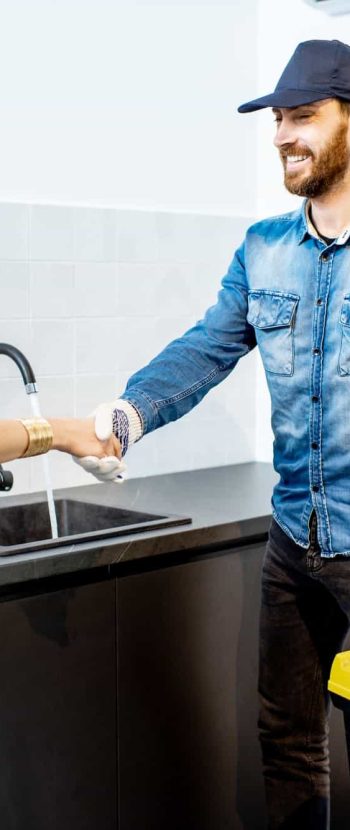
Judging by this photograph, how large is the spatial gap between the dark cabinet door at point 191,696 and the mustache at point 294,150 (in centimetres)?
86

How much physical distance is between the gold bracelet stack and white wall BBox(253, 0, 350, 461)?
4.95 feet

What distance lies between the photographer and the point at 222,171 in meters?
3.30

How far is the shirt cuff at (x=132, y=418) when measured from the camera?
2.16 metres

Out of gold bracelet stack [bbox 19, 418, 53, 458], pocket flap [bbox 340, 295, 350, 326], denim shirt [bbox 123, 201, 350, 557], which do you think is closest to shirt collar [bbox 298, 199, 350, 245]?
denim shirt [bbox 123, 201, 350, 557]

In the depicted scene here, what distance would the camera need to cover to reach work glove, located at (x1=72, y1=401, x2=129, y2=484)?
2000 mm

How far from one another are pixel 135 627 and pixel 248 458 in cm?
122

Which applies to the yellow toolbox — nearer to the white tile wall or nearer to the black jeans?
the black jeans

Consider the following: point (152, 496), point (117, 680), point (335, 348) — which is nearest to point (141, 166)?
point (152, 496)

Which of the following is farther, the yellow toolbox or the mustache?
the mustache

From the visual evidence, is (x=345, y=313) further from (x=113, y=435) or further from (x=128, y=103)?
(x=128, y=103)

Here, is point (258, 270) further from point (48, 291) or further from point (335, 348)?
point (48, 291)

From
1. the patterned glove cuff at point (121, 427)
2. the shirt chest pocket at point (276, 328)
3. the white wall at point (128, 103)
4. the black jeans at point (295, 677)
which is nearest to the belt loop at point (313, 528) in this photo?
the black jeans at point (295, 677)

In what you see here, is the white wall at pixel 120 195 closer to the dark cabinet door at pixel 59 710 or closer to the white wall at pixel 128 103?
the white wall at pixel 128 103

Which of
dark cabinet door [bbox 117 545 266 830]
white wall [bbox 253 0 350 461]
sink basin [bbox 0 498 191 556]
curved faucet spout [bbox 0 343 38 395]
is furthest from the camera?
white wall [bbox 253 0 350 461]
